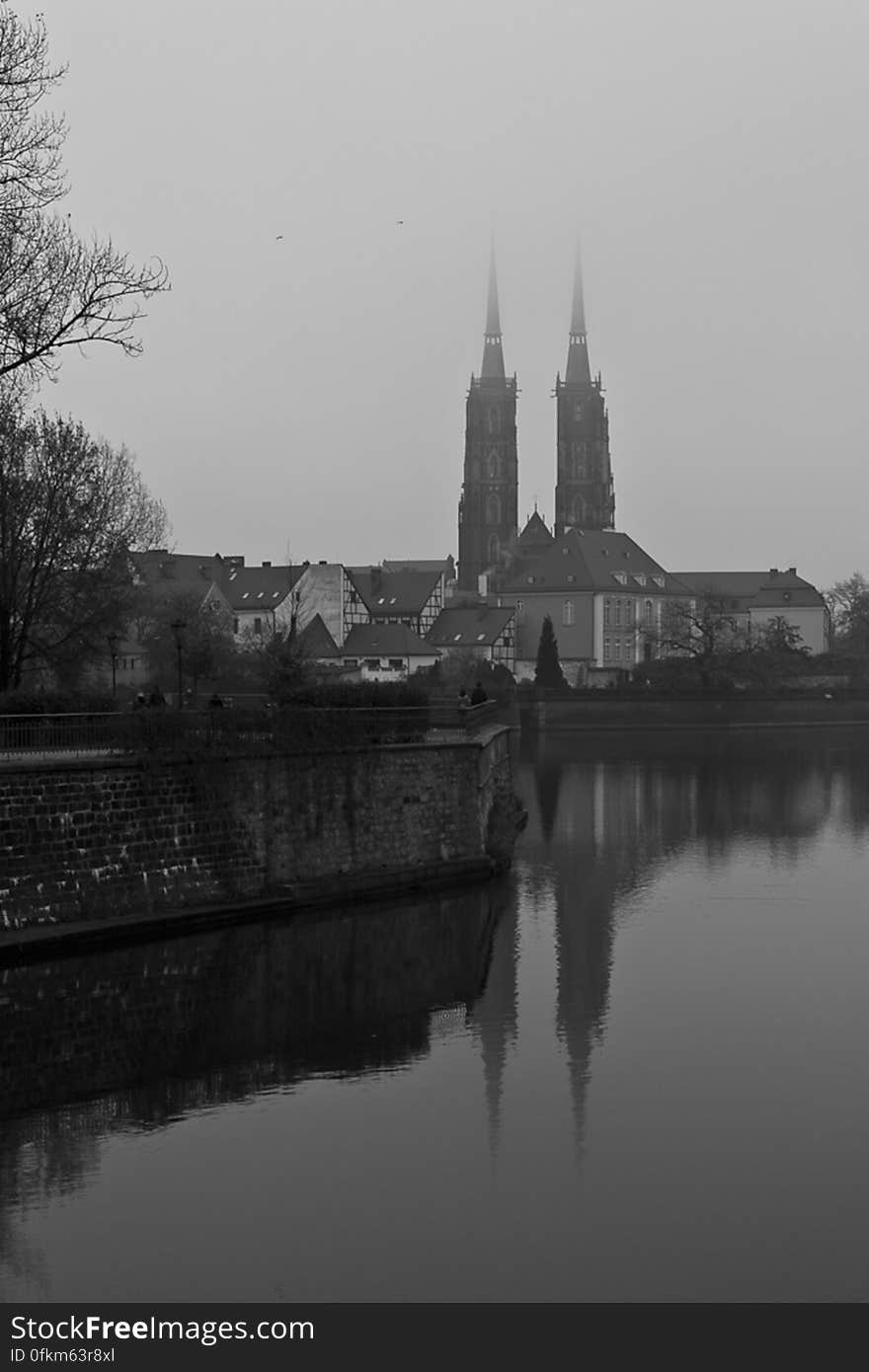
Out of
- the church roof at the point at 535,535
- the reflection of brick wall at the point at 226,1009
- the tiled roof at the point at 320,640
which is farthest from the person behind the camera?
the church roof at the point at 535,535

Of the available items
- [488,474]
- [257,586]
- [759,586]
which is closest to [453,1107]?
[257,586]

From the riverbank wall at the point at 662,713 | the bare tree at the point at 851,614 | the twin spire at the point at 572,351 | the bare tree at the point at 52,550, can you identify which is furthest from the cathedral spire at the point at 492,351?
the bare tree at the point at 52,550

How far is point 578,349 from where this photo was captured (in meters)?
158

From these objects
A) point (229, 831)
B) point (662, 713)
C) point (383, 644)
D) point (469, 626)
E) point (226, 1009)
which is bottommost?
point (226, 1009)

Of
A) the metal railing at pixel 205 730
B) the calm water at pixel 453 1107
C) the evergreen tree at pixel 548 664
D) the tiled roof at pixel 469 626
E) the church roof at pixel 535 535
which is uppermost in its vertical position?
the church roof at pixel 535 535

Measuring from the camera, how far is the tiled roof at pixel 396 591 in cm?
11631

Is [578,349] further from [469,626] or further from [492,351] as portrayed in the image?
[469,626]

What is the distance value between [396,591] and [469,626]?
257 inches

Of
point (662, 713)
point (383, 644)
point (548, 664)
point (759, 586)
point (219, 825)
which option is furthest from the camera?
point (759, 586)

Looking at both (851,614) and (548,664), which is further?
(851,614)

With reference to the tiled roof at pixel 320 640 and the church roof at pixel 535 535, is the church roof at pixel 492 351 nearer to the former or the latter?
the church roof at pixel 535 535

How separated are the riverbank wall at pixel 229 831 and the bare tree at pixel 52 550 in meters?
7.79

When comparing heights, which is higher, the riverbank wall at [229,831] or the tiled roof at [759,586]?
the tiled roof at [759,586]

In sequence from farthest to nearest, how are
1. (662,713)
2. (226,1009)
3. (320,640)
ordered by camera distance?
(320,640) < (662,713) < (226,1009)
